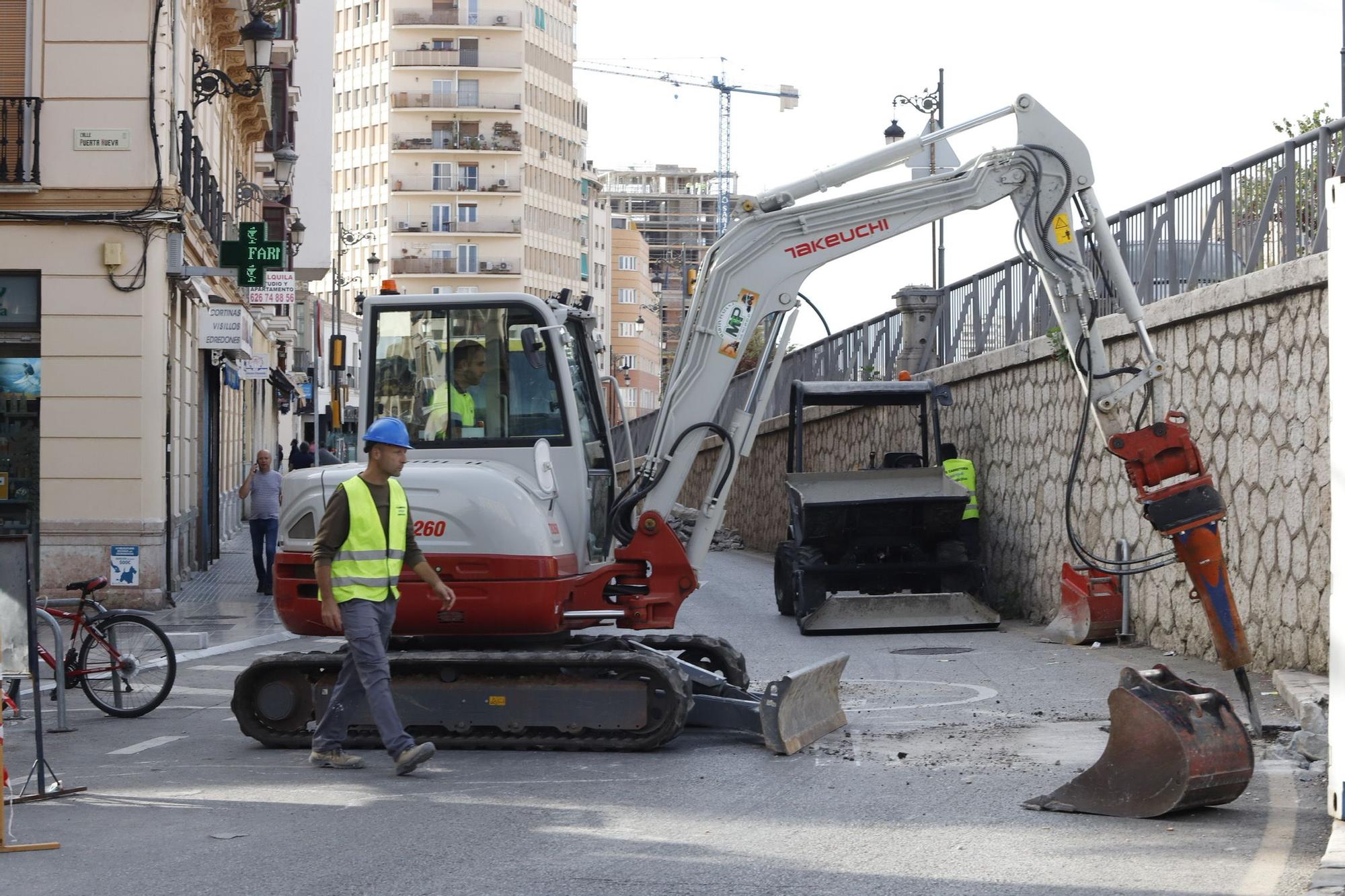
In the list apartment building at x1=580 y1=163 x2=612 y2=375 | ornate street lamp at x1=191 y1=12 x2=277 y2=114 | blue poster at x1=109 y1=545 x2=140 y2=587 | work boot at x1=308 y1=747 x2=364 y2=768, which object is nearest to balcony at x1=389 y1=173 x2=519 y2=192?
apartment building at x1=580 y1=163 x2=612 y2=375

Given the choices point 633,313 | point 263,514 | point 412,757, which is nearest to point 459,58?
point 633,313

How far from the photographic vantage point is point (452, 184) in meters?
114

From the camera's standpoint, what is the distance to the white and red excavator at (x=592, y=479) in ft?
32.3

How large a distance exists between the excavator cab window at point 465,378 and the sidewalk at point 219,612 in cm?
380

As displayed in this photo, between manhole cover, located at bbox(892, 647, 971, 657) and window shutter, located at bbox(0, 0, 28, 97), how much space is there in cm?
1159

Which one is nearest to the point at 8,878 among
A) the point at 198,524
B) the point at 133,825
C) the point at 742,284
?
the point at 133,825

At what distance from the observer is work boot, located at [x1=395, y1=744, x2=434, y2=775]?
9.03 m

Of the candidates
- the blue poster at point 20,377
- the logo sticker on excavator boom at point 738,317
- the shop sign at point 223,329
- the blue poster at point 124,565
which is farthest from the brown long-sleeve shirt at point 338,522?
the shop sign at point 223,329

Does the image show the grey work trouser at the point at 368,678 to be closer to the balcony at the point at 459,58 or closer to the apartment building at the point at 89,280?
the apartment building at the point at 89,280

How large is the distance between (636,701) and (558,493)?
1.52m

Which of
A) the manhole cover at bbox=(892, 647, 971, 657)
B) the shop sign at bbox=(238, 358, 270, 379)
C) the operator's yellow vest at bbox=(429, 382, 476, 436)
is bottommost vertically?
the manhole cover at bbox=(892, 647, 971, 657)

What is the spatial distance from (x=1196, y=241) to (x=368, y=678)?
8.68m

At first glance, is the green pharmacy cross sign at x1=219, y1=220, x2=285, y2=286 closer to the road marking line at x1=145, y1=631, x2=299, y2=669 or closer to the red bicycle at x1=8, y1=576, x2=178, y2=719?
the road marking line at x1=145, y1=631, x2=299, y2=669

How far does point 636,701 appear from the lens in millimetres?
9703
